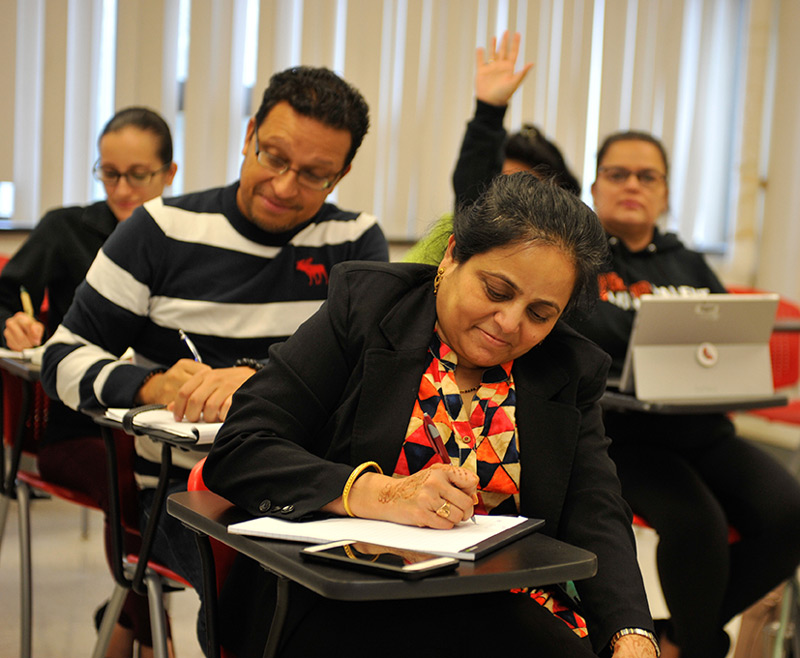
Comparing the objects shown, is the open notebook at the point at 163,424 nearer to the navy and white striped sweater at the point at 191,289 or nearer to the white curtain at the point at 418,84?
the navy and white striped sweater at the point at 191,289

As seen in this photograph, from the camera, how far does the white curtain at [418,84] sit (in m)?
3.33

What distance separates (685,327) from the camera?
7.02 ft

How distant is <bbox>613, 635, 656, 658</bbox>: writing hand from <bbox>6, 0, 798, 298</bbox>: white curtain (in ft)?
9.44

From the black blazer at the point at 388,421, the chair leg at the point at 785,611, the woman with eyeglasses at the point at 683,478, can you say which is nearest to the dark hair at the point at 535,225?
the black blazer at the point at 388,421

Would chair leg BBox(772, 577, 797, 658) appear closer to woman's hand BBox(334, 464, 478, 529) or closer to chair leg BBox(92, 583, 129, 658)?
woman's hand BBox(334, 464, 478, 529)

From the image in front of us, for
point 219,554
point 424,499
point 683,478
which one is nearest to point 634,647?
point 424,499

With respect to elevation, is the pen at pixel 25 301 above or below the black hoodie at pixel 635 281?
below

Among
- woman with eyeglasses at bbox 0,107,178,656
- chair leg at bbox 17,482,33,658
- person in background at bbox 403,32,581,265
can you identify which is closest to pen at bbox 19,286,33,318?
woman with eyeglasses at bbox 0,107,178,656

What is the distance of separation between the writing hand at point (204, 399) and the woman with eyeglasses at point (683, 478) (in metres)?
1.09

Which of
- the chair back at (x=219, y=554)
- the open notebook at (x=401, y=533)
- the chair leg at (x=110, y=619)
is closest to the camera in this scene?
the open notebook at (x=401, y=533)

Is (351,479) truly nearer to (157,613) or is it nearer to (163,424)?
(163,424)

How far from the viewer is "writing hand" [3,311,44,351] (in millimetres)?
2078

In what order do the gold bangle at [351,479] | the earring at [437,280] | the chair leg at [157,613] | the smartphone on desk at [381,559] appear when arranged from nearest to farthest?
the smartphone on desk at [381,559] → the gold bangle at [351,479] → the earring at [437,280] → the chair leg at [157,613]

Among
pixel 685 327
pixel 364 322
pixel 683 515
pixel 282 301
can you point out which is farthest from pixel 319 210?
pixel 683 515
